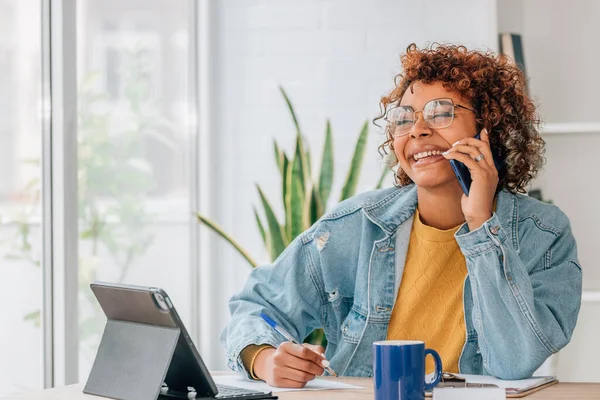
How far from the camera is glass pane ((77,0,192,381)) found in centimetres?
252

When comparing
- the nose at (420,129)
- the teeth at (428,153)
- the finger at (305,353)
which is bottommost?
the finger at (305,353)

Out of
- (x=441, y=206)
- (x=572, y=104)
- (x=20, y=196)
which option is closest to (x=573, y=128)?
(x=572, y=104)

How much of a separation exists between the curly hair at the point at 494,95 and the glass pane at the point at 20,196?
899mm

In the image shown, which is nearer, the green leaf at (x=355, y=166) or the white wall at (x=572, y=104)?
the green leaf at (x=355, y=166)

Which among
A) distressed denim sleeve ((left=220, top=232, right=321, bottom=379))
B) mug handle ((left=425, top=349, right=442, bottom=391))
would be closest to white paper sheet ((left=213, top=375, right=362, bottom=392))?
distressed denim sleeve ((left=220, top=232, right=321, bottom=379))

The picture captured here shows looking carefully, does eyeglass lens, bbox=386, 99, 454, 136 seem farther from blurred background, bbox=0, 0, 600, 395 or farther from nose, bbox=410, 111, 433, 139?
blurred background, bbox=0, 0, 600, 395

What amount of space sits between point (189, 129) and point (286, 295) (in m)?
1.85

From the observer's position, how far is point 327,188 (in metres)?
2.94

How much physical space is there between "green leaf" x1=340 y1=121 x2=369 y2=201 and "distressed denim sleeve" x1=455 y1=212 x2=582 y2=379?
1.34 meters

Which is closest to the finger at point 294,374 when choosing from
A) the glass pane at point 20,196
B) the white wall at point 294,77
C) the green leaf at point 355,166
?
the glass pane at point 20,196

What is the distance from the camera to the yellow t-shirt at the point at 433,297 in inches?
67.2

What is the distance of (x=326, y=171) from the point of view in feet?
9.74

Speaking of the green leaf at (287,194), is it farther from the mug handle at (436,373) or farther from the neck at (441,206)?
the mug handle at (436,373)

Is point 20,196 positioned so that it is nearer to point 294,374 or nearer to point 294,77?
point 294,374
